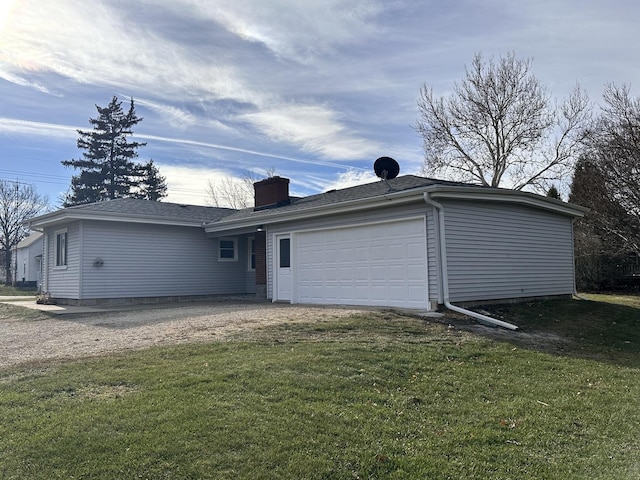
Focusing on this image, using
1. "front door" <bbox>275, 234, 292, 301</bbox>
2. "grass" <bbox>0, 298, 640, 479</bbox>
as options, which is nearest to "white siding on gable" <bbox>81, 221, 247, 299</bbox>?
"front door" <bbox>275, 234, 292, 301</bbox>

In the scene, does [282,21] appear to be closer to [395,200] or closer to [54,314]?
[395,200]

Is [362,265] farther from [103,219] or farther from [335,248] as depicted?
[103,219]

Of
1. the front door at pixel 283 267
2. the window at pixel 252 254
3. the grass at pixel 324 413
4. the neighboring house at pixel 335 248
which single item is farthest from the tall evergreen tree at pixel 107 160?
the grass at pixel 324 413

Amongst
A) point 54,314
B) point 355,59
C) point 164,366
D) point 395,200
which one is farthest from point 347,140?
point 164,366

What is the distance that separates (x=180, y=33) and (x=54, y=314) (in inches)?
305

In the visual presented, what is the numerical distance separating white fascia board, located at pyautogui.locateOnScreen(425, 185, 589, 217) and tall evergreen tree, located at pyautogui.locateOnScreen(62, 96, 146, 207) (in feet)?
129

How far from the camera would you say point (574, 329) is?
10.0 m

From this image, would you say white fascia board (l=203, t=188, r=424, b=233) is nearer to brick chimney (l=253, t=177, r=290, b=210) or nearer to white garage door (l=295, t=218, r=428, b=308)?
white garage door (l=295, t=218, r=428, b=308)

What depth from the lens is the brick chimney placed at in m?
17.7

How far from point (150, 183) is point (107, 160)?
4.21m

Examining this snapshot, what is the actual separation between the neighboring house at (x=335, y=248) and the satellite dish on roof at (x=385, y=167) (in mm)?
1917

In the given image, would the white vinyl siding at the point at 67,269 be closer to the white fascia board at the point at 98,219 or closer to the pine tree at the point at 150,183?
the white fascia board at the point at 98,219

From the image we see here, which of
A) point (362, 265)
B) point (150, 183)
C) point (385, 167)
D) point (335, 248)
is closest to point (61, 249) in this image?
point (335, 248)

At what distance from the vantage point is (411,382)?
5.67 meters
